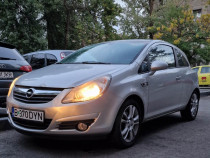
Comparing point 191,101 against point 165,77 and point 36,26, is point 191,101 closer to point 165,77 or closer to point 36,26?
point 165,77

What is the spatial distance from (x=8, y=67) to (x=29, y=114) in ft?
7.20

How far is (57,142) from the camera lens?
4293 mm

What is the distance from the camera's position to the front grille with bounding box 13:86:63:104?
142 inches

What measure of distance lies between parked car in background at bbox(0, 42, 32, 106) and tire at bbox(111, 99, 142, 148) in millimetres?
2576

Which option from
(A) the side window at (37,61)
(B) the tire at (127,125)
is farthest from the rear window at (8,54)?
(A) the side window at (37,61)

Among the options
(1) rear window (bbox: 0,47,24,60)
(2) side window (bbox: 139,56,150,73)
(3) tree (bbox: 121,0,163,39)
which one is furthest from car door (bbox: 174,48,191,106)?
(3) tree (bbox: 121,0,163,39)

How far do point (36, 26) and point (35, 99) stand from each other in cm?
1768

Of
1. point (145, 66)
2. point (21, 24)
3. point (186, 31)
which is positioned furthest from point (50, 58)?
point (186, 31)

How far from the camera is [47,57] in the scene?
9.44 meters

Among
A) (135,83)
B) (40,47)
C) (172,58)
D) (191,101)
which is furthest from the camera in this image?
(40,47)

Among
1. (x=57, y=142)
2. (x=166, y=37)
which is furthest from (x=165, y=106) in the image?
(x=166, y=37)

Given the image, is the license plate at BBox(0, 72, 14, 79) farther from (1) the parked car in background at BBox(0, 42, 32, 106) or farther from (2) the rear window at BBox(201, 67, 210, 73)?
(2) the rear window at BBox(201, 67, 210, 73)

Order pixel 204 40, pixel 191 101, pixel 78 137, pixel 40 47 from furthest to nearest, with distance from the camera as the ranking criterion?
pixel 204 40 → pixel 40 47 → pixel 191 101 → pixel 78 137

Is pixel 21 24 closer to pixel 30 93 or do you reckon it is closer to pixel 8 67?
pixel 8 67
